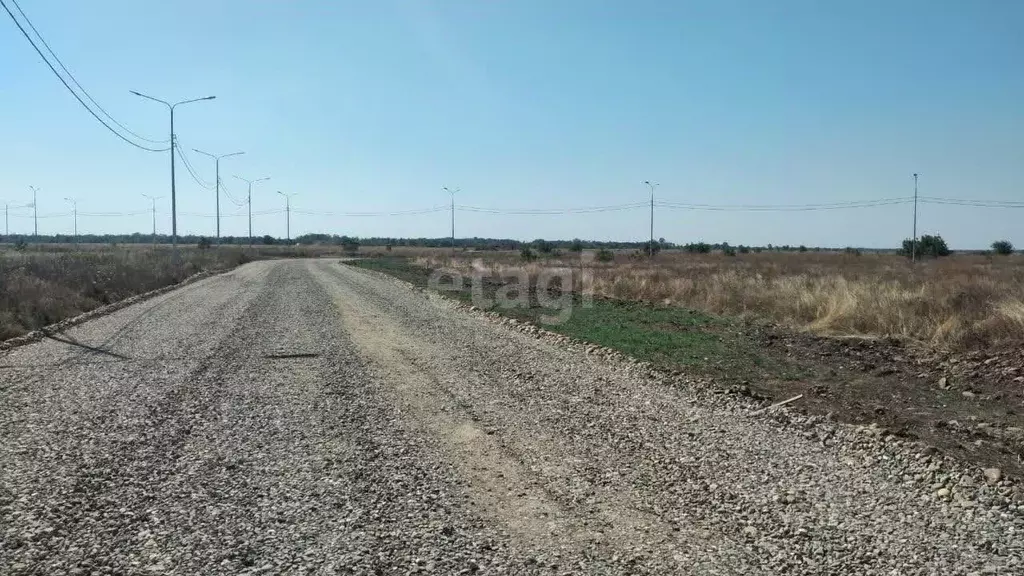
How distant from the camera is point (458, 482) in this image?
570 cm

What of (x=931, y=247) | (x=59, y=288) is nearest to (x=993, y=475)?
(x=59, y=288)

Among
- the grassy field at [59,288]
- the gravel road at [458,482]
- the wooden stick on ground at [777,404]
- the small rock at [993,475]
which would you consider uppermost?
the grassy field at [59,288]

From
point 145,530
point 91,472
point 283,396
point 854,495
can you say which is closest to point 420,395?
point 283,396

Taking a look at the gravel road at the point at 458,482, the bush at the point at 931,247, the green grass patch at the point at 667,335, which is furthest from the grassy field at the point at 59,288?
the bush at the point at 931,247

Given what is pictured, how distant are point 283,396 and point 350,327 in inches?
287

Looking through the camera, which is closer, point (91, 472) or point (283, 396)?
point (91, 472)

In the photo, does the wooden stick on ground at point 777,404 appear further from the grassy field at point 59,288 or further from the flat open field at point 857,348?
the grassy field at point 59,288

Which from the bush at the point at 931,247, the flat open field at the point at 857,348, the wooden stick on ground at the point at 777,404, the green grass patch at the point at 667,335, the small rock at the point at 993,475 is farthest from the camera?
the bush at the point at 931,247

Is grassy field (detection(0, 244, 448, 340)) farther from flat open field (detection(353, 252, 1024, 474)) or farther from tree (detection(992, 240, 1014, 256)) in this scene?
tree (detection(992, 240, 1014, 256))

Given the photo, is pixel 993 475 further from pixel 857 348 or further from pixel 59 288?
pixel 59 288

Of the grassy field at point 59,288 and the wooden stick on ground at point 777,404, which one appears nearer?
the wooden stick on ground at point 777,404

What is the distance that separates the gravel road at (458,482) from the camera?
435 centimetres

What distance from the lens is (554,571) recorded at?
4176 mm

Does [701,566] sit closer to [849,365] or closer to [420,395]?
[420,395]
